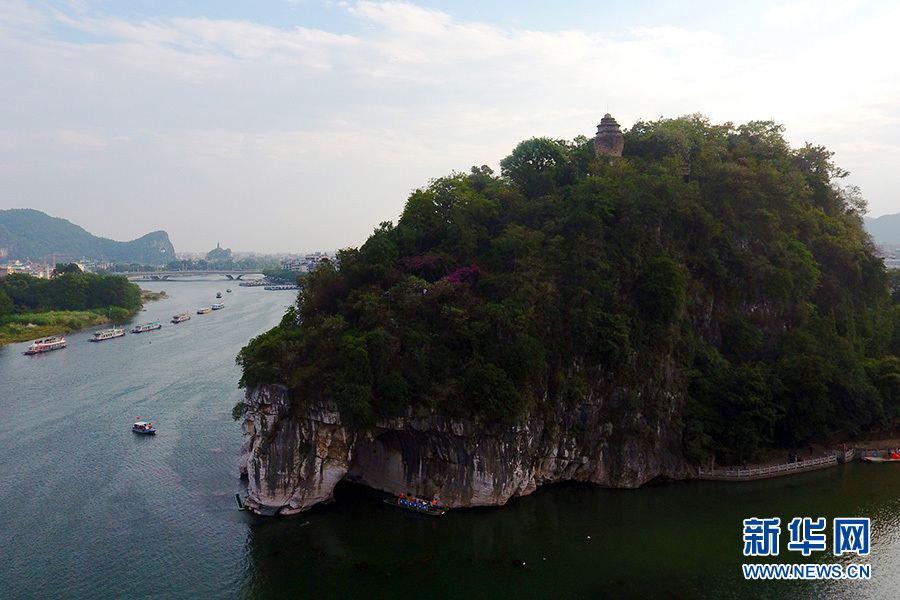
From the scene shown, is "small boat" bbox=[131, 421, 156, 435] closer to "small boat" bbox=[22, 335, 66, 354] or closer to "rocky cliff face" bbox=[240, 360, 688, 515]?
"rocky cliff face" bbox=[240, 360, 688, 515]

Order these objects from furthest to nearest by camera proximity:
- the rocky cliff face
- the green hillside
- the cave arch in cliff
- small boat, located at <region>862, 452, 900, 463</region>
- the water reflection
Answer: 1. small boat, located at <region>862, 452, 900, 463</region>
2. the green hillside
3. the cave arch in cliff
4. the rocky cliff face
5. the water reflection

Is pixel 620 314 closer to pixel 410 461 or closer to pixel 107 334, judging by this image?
pixel 410 461

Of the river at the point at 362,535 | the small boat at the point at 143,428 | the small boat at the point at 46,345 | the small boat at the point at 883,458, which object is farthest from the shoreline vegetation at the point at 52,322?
the small boat at the point at 883,458

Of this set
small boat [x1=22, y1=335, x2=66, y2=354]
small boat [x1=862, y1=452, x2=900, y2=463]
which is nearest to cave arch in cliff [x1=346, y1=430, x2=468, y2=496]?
small boat [x1=862, y1=452, x2=900, y2=463]

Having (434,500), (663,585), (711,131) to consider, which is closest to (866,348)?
(711,131)

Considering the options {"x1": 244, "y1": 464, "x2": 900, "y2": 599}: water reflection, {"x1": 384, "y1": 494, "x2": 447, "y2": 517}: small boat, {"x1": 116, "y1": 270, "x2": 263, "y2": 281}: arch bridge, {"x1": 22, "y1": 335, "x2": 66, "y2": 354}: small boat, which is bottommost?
{"x1": 244, "y1": 464, "x2": 900, "y2": 599}: water reflection

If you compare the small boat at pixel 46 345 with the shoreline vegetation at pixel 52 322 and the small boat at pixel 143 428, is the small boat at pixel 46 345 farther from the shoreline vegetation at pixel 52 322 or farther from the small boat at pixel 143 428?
the small boat at pixel 143 428

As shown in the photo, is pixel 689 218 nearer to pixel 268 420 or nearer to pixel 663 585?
pixel 663 585
